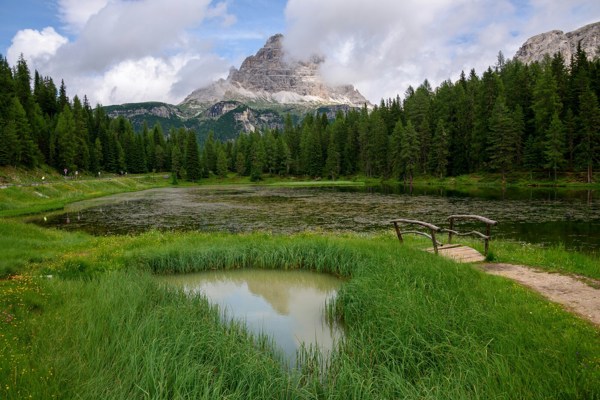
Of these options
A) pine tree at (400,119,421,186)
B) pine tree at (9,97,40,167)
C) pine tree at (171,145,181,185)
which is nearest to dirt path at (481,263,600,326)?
pine tree at (400,119,421,186)

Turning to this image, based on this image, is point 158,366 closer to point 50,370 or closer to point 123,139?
point 50,370

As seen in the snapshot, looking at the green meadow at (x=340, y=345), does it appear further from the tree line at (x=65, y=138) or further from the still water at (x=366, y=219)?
the tree line at (x=65, y=138)

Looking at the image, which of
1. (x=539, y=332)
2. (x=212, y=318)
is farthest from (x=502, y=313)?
(x=212, y=318)

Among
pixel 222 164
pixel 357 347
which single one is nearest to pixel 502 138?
Answer: pixel 357 347

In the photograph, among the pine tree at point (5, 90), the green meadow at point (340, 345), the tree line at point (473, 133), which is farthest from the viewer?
the pine tree at point (5, 90)

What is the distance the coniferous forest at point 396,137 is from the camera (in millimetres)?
70750

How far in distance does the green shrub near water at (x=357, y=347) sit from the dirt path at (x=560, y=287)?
605 mm

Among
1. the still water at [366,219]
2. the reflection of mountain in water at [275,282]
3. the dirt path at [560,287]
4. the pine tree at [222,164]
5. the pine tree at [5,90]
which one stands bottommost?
the reflection of mountain in water at [275,282]

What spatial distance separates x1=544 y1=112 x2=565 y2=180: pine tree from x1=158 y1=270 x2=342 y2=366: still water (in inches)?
2603

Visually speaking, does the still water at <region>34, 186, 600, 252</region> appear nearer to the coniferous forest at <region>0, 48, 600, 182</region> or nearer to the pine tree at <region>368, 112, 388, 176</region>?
the coniferous forest at <region>0, 48, 600, 182</region>

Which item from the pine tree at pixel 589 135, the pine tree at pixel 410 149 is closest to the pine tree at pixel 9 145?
the pine tree at pixel 410 149

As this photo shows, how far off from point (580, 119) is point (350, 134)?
219 feet

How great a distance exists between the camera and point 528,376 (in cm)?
558

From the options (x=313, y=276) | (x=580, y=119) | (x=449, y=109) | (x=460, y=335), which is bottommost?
(x=313, y=276)
